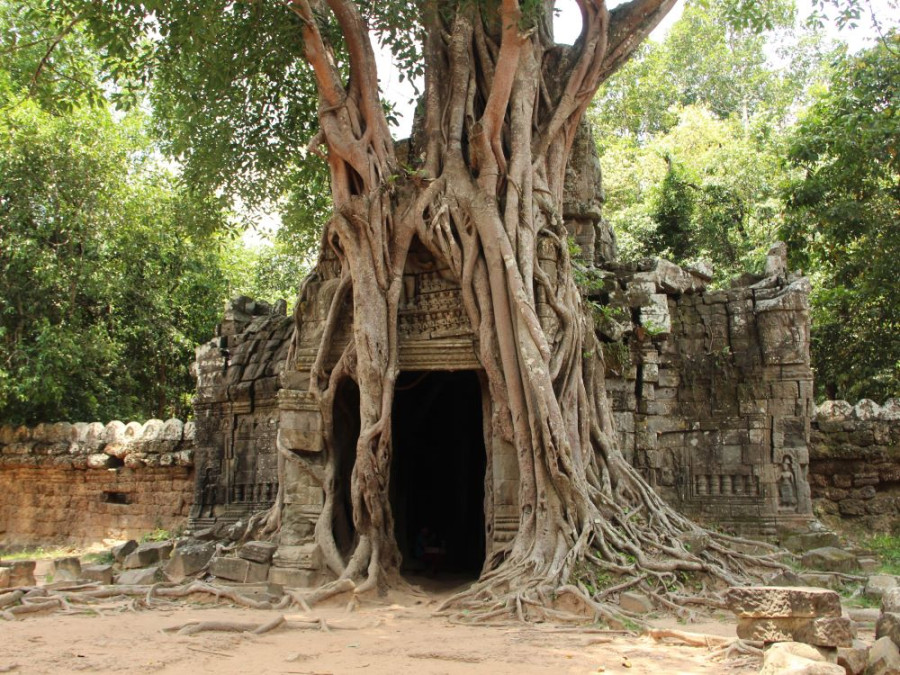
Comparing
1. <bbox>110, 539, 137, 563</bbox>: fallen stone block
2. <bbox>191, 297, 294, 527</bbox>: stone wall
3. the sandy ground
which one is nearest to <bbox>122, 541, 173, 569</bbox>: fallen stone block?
<bbox>110, 539, 137, 563</bbox>: fallen stone block

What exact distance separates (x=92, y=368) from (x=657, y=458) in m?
8.01

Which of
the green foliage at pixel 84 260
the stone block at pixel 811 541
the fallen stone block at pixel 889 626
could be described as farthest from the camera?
the green foliage at pixel 84 260

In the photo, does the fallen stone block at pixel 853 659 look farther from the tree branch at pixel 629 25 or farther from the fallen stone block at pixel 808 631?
the tree branch at pixel 629 25

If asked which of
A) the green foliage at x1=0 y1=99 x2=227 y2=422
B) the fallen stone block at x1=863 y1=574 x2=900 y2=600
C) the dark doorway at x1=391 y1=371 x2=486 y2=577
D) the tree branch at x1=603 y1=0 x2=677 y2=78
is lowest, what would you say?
the fallen stone block at x1=863 y1=574 x2=900 y2=600

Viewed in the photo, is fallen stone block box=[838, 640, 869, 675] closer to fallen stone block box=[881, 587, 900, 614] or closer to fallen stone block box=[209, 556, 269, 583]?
fallen stone block box=[881, 587, 900, 614]

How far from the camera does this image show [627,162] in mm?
17109

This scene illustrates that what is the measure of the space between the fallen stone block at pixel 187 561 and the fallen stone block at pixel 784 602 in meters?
4.65

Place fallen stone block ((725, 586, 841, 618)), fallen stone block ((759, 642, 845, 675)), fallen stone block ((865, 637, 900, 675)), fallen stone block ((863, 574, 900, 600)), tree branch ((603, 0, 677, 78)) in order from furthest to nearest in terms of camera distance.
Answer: tree branch ((603, 0, 677, 78)) < fallen stone block ((863, 574, 900, 600)) < fallen stone block ((725, 586, 841, 618)) < fallen stone block ((865, 637, 900, 675)) < fallen stone block ((759, 642, 845, 675))

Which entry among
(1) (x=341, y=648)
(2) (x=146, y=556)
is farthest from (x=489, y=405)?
(2) (x=146, y=556)

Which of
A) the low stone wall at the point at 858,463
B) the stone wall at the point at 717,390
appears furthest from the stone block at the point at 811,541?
the low stone wall at the point at 858,463

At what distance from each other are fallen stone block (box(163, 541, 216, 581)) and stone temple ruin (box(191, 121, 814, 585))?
0.74 m

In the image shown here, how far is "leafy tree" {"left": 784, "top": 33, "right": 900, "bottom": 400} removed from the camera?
9242 millimetres

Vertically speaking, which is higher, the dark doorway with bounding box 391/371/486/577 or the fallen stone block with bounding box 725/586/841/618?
the dark doorway with bounding box 391/371/486/577

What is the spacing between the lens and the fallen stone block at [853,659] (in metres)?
3.74
